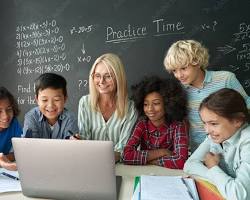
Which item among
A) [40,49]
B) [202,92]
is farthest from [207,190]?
[40,49]

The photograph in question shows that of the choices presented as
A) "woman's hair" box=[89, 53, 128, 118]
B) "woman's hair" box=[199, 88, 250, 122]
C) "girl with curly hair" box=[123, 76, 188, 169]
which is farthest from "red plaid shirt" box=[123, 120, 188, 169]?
"woman's hair" box=[199, 88, 250, 122]

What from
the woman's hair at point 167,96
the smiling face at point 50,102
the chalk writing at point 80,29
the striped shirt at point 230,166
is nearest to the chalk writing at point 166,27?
the chalk writing at point 80,29

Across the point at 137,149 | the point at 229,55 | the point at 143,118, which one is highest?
the point at 229,55

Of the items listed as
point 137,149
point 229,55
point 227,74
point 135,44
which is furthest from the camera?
point 135,44

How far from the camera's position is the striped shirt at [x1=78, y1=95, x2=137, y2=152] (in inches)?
73.0

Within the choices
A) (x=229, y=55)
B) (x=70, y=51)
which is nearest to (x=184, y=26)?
(x=229, y=55)

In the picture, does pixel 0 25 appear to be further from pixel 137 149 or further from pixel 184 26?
pixel 137 149

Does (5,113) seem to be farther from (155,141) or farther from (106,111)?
(155,141)

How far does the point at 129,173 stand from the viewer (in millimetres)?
1429

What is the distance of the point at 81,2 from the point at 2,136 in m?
1.65

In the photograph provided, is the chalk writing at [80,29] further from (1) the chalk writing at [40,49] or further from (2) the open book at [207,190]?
(2) the open book at [207,190]

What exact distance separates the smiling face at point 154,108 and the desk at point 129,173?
0.33m

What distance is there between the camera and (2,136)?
1786 mm

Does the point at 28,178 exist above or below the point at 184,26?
below
